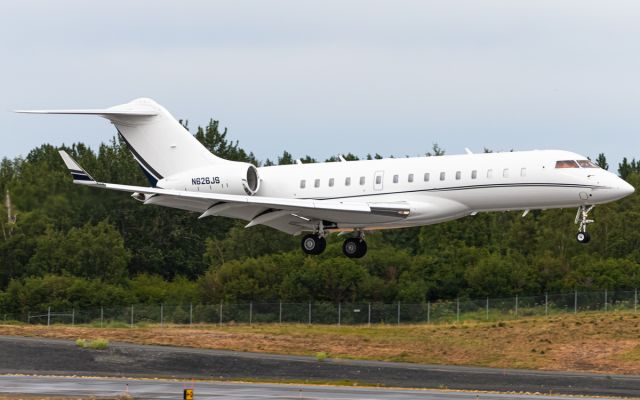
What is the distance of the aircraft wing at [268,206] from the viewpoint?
45125 millimetres

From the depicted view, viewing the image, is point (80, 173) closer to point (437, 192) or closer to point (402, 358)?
point (437, 192)

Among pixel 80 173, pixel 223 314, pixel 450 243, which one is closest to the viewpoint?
pixel 80 173

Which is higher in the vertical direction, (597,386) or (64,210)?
(64,210)

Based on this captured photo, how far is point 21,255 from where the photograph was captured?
74.7m

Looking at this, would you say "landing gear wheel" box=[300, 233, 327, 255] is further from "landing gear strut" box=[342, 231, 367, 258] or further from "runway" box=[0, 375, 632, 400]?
"runway" box=[0, 375, 632, 400]

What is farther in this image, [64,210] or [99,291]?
[99,291]

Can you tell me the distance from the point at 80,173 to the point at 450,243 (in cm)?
4151

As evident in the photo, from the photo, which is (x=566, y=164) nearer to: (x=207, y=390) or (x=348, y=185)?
(x=348, y=185)

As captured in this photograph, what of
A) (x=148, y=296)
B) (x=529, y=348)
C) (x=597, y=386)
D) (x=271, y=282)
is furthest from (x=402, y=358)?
(x=148, y=296)

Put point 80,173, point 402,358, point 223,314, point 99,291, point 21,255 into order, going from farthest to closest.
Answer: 1. point 21,255
2. point 99,291
3. point 223,314
4. point 402,358
5. point 80,173

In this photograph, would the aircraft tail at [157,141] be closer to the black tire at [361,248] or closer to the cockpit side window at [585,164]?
the black tire at [361,248]

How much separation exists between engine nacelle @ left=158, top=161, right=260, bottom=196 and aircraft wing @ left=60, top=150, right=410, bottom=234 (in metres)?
0.74

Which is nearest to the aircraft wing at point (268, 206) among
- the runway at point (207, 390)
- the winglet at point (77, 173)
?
the winglet at point (77, 173)

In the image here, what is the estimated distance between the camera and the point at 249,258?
7769cm
